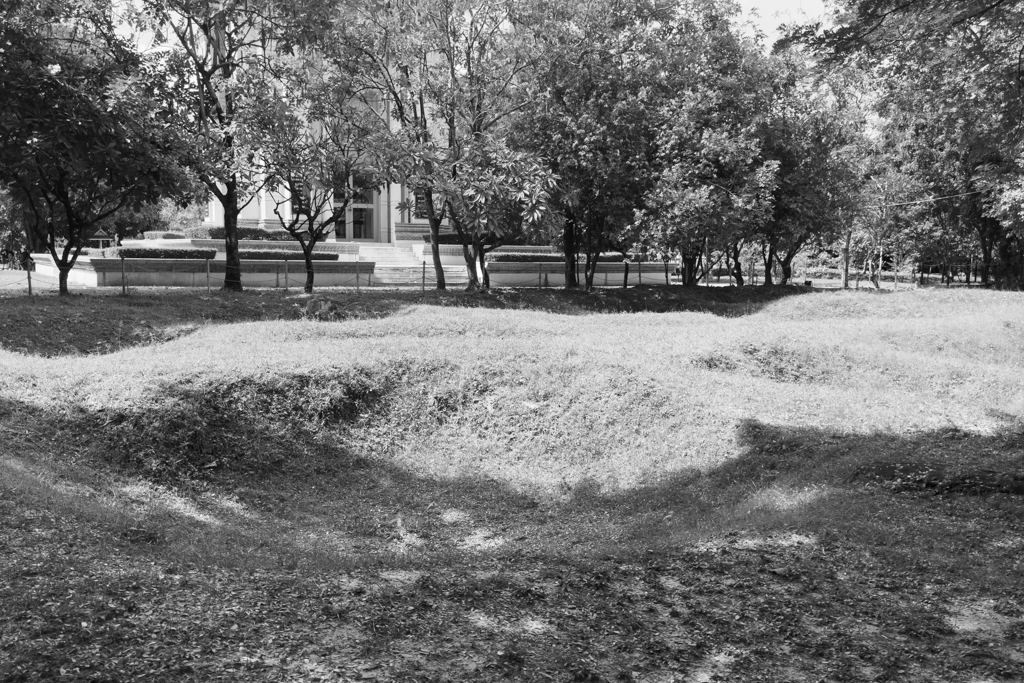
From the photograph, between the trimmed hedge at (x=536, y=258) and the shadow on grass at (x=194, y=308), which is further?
the trimmed hedge at (x=536, y=258)

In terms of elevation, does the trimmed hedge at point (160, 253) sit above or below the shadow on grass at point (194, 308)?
above

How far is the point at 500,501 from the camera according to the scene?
8836 millimetres

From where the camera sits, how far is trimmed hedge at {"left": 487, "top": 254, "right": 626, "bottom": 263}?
99.3 feet

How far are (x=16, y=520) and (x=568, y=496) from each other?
17.1 feet

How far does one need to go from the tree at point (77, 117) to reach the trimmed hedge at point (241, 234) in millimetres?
15525

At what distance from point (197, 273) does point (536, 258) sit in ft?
41.3

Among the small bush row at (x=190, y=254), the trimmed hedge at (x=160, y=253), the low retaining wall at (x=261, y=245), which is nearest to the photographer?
the trimmed hedge at (x=160, y=253)

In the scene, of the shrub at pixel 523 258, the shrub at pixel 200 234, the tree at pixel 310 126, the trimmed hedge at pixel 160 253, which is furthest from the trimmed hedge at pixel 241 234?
the tree at pixel 310 126

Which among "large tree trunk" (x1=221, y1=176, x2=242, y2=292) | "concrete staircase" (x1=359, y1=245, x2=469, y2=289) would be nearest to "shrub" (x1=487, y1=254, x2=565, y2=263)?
"concrete staircase" (x1=359, y1=245, x2=469, y2=289)

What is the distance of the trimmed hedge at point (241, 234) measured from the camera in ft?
113

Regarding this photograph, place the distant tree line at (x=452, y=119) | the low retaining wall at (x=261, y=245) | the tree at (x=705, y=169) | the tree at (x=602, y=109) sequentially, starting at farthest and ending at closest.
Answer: the low retaining wall at (x=261, y=245)
the tree at (x=705, y=169)
the tree at (x=602, y=109)
the distant tree line at (x=452, y=119)

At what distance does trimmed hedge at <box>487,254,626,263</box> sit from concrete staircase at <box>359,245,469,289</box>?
1.46m

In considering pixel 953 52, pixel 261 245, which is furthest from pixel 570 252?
pixel 953 52

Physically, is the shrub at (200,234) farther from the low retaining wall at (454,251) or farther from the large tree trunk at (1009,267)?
the large tree trunk at (1009,267)
